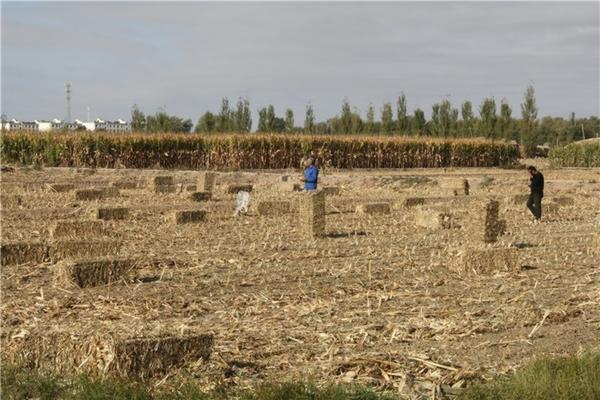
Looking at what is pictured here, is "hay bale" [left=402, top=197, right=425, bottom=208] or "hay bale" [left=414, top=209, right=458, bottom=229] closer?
"hay bale" [left=414, top=209, right=458, bottom=229]

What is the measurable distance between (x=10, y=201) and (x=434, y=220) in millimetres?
10993

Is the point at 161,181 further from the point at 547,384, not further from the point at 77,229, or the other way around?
the point at 547,384

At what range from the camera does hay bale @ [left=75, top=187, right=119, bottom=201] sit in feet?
82.7

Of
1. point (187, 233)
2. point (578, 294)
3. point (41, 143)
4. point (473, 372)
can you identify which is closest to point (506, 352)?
point (473, 372)

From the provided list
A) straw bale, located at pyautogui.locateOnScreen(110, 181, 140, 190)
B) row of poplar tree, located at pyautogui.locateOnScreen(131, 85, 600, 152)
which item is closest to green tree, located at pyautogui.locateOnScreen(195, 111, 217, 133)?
row of poplar tree, located at pyautogui.locateOnScreen(131, 85, 600, 152)

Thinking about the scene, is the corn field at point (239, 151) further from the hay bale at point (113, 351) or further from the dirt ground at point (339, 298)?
the hay bale at point (113, 351)

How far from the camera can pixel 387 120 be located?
7231 cm

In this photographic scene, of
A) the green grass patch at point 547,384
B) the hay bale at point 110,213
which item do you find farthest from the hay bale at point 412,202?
the green grass patch at point 547,384

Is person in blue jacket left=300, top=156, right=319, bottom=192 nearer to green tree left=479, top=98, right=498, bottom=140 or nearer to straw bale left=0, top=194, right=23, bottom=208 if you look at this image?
straw bale left=0, top=194, right=23, bottom=208

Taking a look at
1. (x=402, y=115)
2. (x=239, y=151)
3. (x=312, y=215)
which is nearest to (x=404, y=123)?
(x=402, y=115)

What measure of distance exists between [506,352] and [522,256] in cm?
677

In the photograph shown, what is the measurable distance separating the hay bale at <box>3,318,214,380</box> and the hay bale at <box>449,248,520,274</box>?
5.78 m

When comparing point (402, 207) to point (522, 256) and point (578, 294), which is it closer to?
point (522, 256)

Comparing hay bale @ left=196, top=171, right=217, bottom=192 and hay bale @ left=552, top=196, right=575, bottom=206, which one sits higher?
hay bale @ left=196, top=171, right=217, bottom=192
